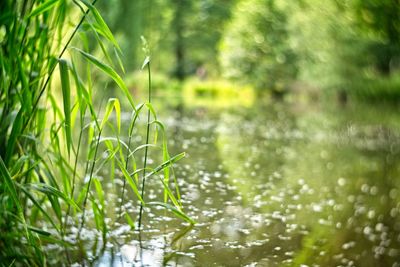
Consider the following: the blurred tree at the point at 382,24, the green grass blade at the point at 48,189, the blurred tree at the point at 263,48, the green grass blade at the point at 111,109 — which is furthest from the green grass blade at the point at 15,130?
the blurred tree at the point at 263,48

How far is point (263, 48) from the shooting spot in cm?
2552

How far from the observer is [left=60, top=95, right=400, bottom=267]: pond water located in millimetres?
3309

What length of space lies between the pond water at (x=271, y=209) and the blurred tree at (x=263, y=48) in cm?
1526

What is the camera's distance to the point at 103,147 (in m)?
7.76

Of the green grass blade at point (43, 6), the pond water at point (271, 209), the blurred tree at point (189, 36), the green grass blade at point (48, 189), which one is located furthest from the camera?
the blurred tree at point (189, 36)

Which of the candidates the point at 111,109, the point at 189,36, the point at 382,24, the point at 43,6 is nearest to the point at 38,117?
the point at 111,109

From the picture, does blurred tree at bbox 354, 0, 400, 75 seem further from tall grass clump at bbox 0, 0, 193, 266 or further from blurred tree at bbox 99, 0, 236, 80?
tall grass clump at bbox 0, 0, 193, 266

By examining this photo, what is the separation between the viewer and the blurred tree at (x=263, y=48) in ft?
82.0

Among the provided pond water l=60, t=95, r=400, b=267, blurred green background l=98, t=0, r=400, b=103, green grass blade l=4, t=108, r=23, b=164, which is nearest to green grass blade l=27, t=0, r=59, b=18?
green grass blade l=4, t=108, r=23, b=164

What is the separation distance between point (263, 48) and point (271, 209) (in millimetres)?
21492

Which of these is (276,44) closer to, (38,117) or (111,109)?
(38,117)

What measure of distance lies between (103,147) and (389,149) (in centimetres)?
454

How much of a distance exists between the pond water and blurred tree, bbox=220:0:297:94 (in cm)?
1526

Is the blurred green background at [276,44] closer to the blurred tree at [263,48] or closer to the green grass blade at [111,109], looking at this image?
the blurred tree at [263,48]
